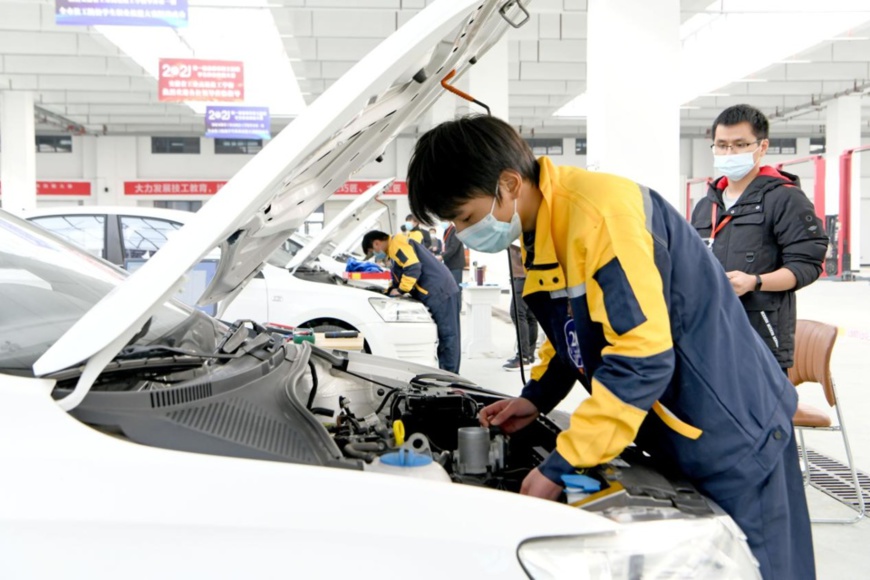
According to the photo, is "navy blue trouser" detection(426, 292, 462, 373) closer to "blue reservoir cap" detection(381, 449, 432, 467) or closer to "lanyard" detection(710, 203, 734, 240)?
"lanyard" detection(710, 203, 734, 240)

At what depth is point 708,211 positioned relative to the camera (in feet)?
10.2

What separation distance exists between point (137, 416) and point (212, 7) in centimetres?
1074

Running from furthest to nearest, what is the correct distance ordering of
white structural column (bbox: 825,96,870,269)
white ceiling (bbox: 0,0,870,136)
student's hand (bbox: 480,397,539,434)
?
white structural column (bbox: 825,96,870,269) → white ceiling (bbox: 0,0,870,136) → student's hand (bbox: 480,397,539,434)

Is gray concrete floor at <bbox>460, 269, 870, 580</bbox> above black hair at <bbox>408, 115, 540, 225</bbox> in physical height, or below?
below

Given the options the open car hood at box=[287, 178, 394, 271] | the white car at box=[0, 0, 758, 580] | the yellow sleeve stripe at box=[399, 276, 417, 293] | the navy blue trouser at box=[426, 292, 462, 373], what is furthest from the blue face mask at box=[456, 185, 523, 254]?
the navy blue trouser at box=[426, 292, 462, 373]

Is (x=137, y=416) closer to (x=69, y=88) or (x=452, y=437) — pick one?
(x=452, y=437)

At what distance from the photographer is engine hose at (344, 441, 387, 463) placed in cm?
141

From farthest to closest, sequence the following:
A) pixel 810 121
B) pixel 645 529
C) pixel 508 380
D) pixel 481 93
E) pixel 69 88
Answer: pixel 810 121 < pixel 69 88 < pixel 481 93 < pixel 508 380 < pixel 645 529

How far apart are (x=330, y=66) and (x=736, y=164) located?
45.1ft

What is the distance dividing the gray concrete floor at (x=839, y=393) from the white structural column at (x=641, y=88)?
203cm

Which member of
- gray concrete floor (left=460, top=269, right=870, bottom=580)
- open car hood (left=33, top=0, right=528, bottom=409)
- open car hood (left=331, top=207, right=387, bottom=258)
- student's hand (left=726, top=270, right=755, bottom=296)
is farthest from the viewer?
open car hood (left=331, top=207, right=387, bottom=258)

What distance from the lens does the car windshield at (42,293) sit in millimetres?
1407

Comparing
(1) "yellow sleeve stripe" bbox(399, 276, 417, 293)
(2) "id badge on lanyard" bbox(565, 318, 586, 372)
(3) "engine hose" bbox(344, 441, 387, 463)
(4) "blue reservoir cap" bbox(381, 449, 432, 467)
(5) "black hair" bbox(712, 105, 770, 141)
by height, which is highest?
(5) "black hair" bbox(712, 105, 770, 141)

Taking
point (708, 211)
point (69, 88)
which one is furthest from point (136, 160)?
point (708, 211)
